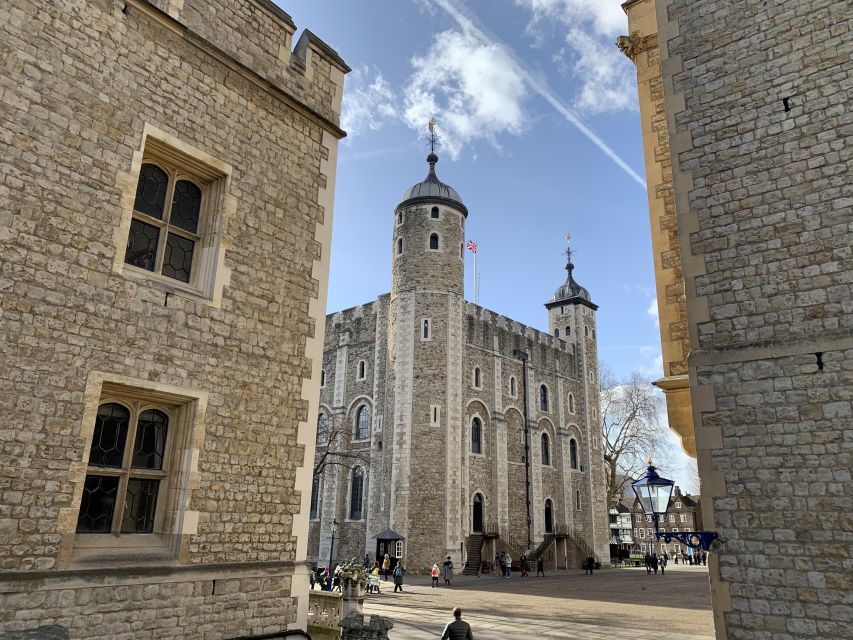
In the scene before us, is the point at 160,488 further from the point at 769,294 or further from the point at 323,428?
the point at 323,428

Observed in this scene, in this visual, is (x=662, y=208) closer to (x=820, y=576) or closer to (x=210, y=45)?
(x=820, y=576)

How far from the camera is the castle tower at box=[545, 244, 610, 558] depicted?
123ft

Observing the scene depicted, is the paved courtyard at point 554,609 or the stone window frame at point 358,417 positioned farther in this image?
the stone window frame at point 358,417

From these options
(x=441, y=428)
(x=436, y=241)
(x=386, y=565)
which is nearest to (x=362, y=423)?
(x=441, y=428)

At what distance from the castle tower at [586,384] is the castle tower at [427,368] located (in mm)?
12811

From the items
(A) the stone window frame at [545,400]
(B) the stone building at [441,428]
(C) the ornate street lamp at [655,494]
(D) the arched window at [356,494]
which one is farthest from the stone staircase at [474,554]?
(C) the ornate street lamp at [655,494]

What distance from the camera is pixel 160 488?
6.38 metres

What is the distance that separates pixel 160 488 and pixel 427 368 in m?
22.5

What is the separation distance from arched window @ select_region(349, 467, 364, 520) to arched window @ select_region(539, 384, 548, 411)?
1187 cm

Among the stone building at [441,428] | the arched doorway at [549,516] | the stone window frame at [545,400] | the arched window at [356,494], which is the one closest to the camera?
the stone building at [441,428]

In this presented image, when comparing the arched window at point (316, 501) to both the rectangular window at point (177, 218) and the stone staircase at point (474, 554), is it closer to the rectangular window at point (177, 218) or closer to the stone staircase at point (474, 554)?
the stone staircase at point (474, 554)

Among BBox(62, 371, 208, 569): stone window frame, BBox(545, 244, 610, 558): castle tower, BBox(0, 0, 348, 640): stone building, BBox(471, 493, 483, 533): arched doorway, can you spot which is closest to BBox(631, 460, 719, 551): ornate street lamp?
BBox(0, 0, 348, 640): stone building

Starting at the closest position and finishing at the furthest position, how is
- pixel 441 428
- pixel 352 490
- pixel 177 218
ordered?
pixel 177 218 < pixel 441 428 < pixel 352 490

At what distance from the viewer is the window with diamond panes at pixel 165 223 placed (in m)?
6.66
